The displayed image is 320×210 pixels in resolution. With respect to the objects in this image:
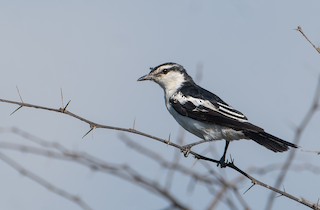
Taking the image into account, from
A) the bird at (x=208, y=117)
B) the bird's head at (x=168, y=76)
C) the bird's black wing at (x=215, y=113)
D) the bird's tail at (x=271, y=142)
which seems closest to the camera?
the bird's tail at (x=271, y=142)

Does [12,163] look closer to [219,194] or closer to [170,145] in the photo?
[219,194]

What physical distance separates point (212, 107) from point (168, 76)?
1.60 meters

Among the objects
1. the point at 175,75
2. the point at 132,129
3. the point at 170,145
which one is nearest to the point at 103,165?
the point at 132,129

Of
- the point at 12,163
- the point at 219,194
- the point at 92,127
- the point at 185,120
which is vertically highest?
the point at 219,194

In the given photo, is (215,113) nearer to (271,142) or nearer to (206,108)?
(206,108)

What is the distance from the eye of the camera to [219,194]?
2.05m

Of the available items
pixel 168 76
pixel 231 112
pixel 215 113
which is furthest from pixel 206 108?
pixel 168 76

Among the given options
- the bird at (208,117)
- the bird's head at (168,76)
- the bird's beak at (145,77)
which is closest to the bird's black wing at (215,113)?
the bird at (208,117)

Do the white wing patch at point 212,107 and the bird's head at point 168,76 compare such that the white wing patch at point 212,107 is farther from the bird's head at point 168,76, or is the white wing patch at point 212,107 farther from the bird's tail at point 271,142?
the bird's head at point 168,76

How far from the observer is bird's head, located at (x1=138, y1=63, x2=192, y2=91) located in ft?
29.3

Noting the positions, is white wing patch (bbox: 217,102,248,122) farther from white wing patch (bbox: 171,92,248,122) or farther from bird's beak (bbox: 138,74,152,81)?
bird's beak (bbox: 138,74,152,81)

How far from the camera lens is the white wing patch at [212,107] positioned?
7255mm

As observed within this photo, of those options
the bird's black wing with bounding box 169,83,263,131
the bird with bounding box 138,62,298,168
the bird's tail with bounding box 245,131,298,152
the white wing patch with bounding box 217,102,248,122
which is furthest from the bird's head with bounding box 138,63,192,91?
the bird's tail with bounding box 245,131,298,152

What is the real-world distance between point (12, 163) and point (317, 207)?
1.71 m
